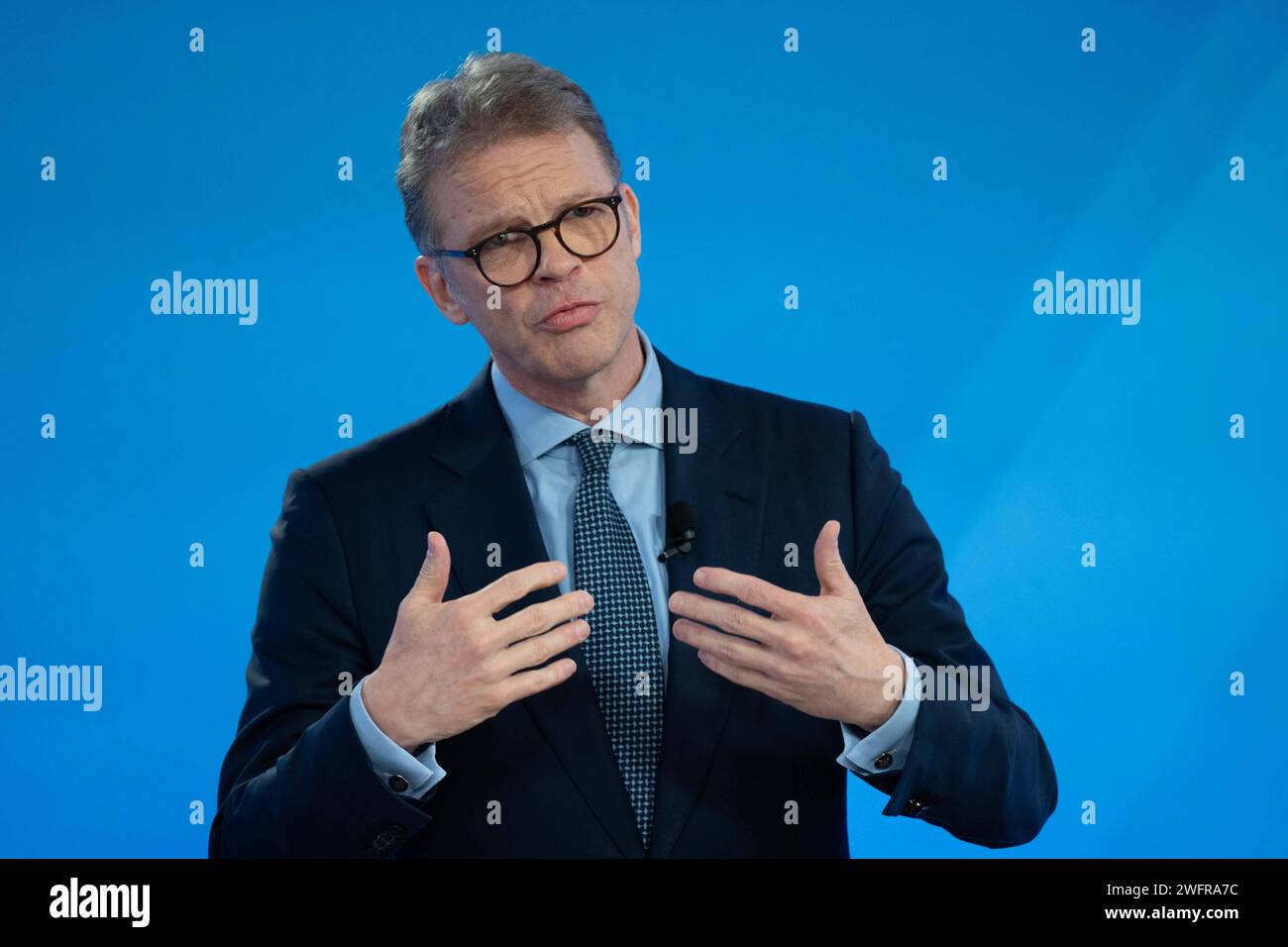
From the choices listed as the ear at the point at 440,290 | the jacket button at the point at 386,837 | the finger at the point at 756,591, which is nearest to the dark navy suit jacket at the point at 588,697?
the jacket button at the point at 386,837

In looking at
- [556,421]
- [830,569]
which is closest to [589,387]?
[556,421]

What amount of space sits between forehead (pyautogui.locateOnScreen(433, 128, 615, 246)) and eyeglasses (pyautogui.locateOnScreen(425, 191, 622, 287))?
14 mm

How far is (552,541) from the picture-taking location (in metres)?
2.20

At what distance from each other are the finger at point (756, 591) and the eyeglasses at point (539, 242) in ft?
2.00

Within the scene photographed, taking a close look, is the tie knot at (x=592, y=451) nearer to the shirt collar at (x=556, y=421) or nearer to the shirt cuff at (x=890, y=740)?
the shirt collar at (x=556, y=421)

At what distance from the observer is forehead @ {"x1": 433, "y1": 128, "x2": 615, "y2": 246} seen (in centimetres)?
221

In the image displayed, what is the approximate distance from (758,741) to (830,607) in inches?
12.8

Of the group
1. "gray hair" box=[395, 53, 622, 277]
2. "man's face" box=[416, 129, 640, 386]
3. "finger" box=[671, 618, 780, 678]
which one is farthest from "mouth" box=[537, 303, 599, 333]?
"finger" box=[671, 618, 780, 678]

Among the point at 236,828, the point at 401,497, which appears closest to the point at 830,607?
the point at 401,497

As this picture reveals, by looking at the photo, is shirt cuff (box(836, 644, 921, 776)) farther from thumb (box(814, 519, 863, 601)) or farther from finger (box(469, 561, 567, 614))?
finger (box(469, 561, 567, 614))

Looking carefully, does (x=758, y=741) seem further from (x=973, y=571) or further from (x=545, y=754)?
(x=973, y=571)
